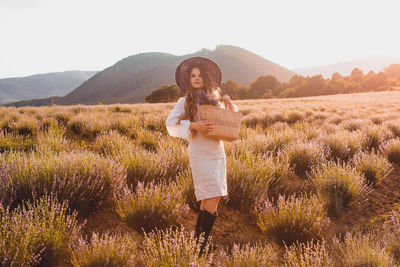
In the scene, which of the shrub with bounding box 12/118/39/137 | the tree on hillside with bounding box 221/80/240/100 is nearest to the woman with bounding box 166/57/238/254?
the shrub with bounding box 12/118/39/137

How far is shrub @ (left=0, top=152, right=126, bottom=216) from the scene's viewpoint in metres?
2.49

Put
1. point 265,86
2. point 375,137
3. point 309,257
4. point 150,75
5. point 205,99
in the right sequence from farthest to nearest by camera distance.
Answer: point 150,75 < point 265,86 < point 375,137 < point 205,99 < point 309,257

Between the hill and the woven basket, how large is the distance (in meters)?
102

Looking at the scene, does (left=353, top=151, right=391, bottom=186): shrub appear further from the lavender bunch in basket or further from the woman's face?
the woman's face

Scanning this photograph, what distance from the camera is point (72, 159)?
118 inches

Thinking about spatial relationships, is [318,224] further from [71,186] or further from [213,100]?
[71,186]

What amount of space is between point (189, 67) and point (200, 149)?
35.1 inches

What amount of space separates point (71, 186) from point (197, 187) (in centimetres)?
133

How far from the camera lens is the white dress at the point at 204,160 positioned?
2.23m

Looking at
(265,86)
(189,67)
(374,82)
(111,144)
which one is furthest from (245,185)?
(374,82)

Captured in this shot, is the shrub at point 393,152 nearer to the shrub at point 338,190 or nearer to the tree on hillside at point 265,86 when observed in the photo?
the shrub at point 338,190

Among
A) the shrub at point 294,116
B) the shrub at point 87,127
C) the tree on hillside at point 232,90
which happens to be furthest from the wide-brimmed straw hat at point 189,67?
the tree on hillside at point 232,90

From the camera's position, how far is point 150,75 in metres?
141

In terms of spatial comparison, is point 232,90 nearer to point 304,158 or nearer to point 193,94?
point 304,158
